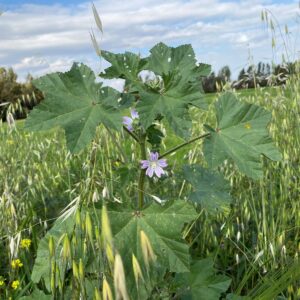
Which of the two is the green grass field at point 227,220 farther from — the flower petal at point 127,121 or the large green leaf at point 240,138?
the large green leaf at point 240,138

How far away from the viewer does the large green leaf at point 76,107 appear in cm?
133

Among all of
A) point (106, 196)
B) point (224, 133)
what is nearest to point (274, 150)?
point (224, 133)

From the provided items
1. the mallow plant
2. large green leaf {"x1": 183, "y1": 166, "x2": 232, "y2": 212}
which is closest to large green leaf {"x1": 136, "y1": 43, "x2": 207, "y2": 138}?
the mallow plant

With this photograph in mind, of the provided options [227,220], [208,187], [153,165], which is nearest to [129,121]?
[153,165]

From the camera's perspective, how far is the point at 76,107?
4.55 feet

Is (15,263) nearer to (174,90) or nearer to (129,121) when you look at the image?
(129,121)

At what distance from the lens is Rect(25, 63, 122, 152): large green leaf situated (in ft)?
4.35

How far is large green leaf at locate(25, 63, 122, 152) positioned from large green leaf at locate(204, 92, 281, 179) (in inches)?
11.9

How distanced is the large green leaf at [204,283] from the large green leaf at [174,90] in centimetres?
53

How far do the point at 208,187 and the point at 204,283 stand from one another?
0.32 meters

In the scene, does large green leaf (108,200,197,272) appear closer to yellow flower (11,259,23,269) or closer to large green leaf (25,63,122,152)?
large green leaf (25,63,122,152)

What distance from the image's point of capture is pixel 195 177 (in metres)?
1.60

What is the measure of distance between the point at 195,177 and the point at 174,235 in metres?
0.33

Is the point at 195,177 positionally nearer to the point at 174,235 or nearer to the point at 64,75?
the point at 174,235
